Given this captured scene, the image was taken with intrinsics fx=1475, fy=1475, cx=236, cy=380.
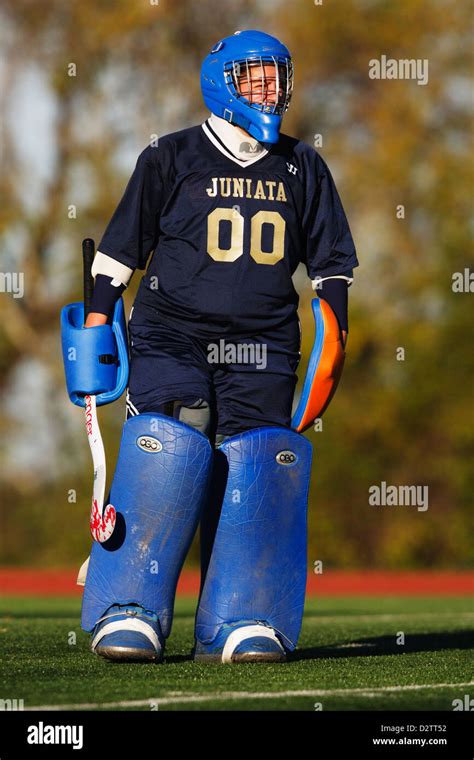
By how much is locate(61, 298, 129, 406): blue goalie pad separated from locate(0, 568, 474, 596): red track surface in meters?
8.15

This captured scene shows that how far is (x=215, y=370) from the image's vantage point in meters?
5.02

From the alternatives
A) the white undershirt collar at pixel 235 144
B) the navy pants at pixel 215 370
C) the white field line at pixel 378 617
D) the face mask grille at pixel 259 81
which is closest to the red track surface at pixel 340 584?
the white field line at pixel 378 617

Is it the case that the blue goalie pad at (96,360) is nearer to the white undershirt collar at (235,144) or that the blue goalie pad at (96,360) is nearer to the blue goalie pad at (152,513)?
the blue goalie pad at (152,513)

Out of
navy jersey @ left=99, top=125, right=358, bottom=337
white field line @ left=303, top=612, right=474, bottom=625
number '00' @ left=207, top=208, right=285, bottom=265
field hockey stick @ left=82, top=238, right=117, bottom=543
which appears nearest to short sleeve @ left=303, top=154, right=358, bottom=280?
navy jersey @ left=99, top=125, right=358, bottom=337

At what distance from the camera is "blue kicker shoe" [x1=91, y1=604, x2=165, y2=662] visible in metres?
4.60

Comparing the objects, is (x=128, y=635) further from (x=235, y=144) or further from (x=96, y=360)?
(x=235, y=144)

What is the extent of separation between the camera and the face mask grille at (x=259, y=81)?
16.4 feet

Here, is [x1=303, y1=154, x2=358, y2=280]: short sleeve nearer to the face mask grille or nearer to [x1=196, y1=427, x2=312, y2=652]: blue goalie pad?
the face mask grille

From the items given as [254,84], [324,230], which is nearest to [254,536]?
[324,230]

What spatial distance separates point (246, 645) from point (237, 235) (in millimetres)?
1360

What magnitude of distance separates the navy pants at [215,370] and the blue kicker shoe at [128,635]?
26.6 inches

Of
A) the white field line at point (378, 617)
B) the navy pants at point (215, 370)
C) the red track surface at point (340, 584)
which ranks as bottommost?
the red track surface at point (340, 584)
